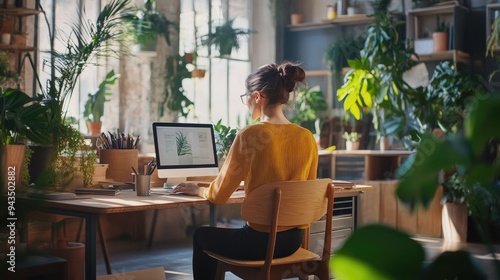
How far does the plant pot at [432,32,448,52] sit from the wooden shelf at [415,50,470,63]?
62mm

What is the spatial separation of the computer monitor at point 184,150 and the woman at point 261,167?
0.55m

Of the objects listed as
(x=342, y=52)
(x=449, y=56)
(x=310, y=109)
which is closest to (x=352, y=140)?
(x=310, y=109)

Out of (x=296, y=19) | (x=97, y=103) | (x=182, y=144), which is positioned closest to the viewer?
(x=182, y=144)

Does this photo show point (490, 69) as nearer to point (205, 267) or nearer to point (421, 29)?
point (421, 29)

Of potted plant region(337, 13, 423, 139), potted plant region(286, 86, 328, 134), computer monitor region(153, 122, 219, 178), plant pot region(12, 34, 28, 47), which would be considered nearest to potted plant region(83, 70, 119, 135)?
plant pot region(12, 34, 28, 47)

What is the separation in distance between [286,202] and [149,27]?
179 inches

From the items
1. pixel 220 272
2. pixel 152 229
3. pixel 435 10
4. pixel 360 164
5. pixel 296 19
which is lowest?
pixel 152 229

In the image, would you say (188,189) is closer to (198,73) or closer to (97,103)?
(97,103)

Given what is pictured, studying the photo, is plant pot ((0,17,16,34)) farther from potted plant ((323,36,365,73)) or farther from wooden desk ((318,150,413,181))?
potted plant ((323,36,365,73))

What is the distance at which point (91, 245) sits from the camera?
2762 mm

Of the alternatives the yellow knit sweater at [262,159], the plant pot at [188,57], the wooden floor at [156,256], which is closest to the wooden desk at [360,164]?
the wooden floor at [156,256]

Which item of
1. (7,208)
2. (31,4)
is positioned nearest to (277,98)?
(7,208)

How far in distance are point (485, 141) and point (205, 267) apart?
292 centimetres

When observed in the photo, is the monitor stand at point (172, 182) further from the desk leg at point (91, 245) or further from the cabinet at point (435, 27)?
the cabinet at point (435, 27)
